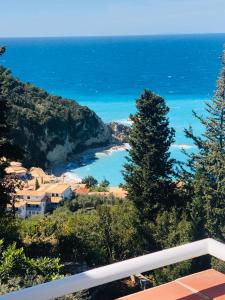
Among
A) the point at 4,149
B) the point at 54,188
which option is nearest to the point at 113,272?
the point at 4,149

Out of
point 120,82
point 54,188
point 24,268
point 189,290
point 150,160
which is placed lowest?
point 54,188

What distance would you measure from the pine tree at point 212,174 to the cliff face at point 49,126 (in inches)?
1183

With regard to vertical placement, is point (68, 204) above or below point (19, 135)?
below

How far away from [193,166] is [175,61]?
141 metres

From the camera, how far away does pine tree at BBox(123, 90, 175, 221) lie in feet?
44.6

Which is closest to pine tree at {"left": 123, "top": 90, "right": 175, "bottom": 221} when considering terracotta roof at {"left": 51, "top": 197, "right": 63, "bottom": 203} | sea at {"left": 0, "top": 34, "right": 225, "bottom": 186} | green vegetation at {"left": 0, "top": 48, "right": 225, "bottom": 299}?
green vegetation at {"left": 0, "top": 48, "right": 225, "bottom": 299}

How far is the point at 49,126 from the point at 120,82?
5597cm

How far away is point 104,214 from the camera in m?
11.6

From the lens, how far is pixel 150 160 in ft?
44.5

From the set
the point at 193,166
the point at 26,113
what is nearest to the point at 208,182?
the point at 193,166

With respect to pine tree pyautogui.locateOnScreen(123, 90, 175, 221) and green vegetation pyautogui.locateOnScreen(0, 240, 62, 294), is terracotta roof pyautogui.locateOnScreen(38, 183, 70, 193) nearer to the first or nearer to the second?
pine tree pyautogui.locateOnScreen(123, 90, 175, 221)

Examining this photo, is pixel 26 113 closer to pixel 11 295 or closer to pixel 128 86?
pixel 11 295

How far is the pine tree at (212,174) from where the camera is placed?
12719 mm

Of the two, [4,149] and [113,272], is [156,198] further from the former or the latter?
[113,272]
